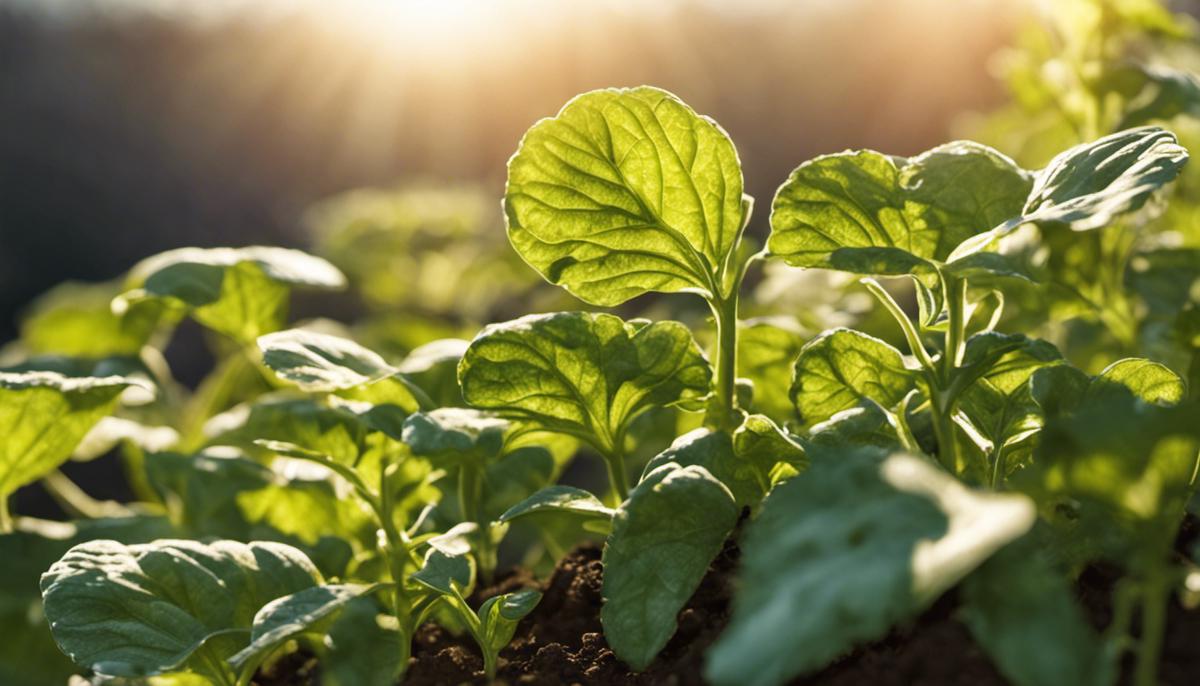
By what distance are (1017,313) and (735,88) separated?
7096mm

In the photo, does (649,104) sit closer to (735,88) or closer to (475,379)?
(475,379)

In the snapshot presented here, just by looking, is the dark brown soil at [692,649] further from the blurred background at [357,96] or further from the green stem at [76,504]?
the blurred background at [357,96]

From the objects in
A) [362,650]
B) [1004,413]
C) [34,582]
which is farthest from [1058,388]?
[34,582]

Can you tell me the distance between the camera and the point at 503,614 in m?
0.62

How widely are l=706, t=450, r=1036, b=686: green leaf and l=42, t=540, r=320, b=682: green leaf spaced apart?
373 millimetres

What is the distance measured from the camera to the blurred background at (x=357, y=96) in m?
6.73

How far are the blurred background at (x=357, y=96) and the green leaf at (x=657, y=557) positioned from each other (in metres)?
5.90

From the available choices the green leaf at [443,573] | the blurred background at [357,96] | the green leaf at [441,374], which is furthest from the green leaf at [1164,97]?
the blurred background at [357,96]

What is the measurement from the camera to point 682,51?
8.41m

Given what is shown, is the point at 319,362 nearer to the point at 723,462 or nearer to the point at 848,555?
the point at 723,462

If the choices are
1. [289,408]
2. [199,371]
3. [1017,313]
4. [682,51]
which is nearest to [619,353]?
[289,408]

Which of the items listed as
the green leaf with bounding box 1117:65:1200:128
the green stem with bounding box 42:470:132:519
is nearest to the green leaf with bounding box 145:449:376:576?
the green stem with bounding box 42:470:132:519

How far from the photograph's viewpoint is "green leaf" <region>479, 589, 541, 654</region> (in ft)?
2.03

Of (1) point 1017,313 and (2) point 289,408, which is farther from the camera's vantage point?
(1) point 1017,313
